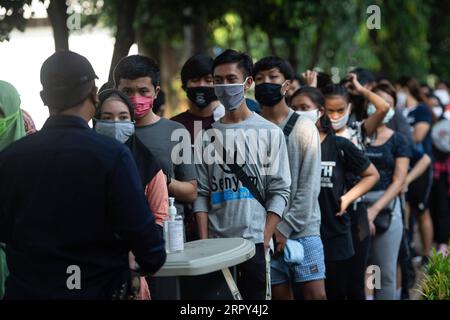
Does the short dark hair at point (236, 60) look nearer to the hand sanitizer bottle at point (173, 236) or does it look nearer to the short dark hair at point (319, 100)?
the short dark hair at point (319, 100)

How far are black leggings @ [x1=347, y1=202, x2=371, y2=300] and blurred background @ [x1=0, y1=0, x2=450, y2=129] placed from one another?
2.74 meters

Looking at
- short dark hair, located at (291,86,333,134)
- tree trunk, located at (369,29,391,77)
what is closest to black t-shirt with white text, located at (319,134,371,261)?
short dark hair, located at (291,86,333,134)

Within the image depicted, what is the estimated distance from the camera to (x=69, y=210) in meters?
4.03

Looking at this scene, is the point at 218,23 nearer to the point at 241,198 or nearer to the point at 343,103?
the point at 343,103

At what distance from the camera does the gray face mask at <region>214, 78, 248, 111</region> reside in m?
5.99

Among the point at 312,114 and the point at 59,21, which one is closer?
the point at 312,114

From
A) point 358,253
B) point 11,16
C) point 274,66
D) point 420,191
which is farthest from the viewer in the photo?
point 420,191

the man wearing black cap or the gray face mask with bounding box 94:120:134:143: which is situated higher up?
the gray face mask with bounding box 94:120:134:143

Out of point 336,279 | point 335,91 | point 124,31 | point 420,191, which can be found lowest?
point 336,279

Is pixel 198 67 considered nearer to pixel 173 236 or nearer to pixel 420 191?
pixel 173 236

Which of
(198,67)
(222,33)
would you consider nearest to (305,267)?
(198,67)

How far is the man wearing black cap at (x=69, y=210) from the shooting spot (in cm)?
402

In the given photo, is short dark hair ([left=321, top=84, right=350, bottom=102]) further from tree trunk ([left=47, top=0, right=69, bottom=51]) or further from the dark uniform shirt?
the dark uniform shirt

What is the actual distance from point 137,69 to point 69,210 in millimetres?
2042
